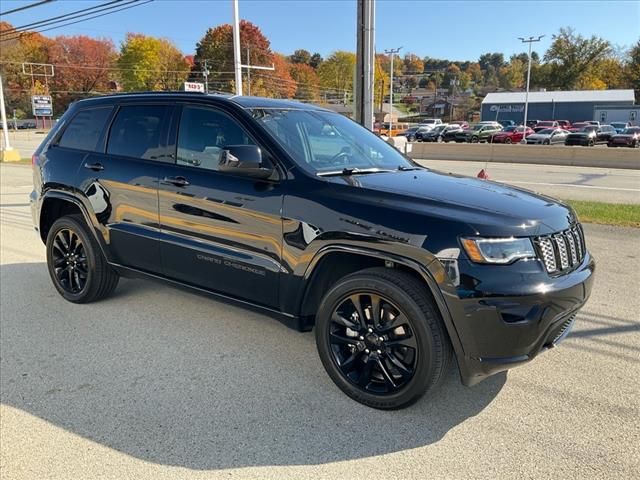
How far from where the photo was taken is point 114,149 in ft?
15.0

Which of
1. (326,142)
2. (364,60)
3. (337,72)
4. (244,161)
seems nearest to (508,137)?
(364,60)

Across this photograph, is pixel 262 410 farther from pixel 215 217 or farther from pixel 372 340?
pixel 215 217

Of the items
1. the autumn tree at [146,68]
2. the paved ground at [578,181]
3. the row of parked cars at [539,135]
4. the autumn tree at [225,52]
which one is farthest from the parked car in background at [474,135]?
the autumn tree at [146,68]

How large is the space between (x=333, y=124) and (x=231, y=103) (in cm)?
92

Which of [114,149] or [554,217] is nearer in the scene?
[554,217]

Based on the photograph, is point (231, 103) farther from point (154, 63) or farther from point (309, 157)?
point (154, 63)

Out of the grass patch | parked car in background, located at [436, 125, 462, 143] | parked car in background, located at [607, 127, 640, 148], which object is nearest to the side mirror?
the grass patch

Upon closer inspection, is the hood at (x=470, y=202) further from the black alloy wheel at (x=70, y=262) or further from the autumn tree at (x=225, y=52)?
the autumn tree at (x=225, y=52)

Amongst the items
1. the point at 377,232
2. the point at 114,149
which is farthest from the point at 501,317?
the point at 114,149

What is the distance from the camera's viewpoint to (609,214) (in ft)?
30.1

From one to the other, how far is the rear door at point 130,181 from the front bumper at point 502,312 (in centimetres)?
252

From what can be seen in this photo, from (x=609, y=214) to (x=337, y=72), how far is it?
116 meters

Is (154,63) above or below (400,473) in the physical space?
above

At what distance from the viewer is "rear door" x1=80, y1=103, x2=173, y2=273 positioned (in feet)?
13.8
